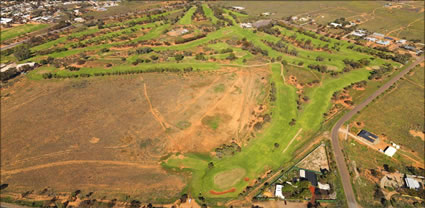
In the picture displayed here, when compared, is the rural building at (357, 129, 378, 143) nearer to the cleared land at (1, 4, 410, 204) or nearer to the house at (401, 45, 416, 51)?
the cleared land at (1, 4, 410, 204)

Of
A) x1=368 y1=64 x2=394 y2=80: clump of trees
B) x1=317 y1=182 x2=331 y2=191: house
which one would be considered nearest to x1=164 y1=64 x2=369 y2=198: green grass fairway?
x1=317 y1=182 x2=331 y2=191: house

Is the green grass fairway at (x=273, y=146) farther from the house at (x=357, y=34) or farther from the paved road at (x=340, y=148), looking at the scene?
the house at (x=357, y=34)

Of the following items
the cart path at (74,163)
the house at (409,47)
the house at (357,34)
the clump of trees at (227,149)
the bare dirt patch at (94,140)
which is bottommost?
the cart path at (74,163)

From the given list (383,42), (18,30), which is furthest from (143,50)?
(383,42)

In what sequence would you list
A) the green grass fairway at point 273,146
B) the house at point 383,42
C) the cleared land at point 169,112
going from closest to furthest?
1. the green grass fairway at point 273,146
2. the cleared land at point 169,112
3. the house at point 383,42

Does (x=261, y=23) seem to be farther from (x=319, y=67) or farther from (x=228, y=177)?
(x=228, y=177)

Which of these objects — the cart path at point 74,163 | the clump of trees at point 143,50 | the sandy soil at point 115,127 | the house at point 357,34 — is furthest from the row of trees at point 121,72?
the house at point 357,34
